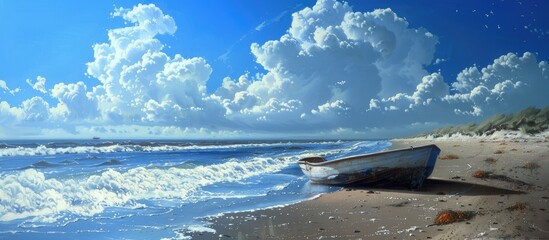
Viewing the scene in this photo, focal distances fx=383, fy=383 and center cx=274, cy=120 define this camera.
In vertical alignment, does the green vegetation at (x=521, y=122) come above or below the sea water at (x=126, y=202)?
above

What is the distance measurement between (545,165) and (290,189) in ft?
26.1

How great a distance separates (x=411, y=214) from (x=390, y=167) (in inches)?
158

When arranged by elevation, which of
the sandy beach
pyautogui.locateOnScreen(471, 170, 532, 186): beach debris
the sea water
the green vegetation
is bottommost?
the sea water

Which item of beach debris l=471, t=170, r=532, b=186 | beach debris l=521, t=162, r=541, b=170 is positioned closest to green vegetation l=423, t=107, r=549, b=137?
beach debris l=521, t=162, r=541, b=170

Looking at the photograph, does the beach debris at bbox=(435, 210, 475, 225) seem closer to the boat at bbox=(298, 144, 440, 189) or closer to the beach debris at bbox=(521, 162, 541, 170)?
the boat at bbox=(298, 144, 440, 189)

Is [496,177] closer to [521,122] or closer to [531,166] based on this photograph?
[531,166]

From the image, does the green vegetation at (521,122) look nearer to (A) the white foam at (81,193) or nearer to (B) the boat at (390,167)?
(B) the boat at (390,167)

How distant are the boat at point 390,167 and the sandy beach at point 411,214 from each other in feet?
1.25

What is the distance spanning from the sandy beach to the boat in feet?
1.25

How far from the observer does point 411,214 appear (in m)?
6.75

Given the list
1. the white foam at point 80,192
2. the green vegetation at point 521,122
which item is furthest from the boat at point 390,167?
the green vegetation at point 521,122

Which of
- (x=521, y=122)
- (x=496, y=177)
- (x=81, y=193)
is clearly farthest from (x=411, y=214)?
(x=521, y=122)

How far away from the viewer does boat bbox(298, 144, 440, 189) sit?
10.4m

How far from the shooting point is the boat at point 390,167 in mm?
10398
